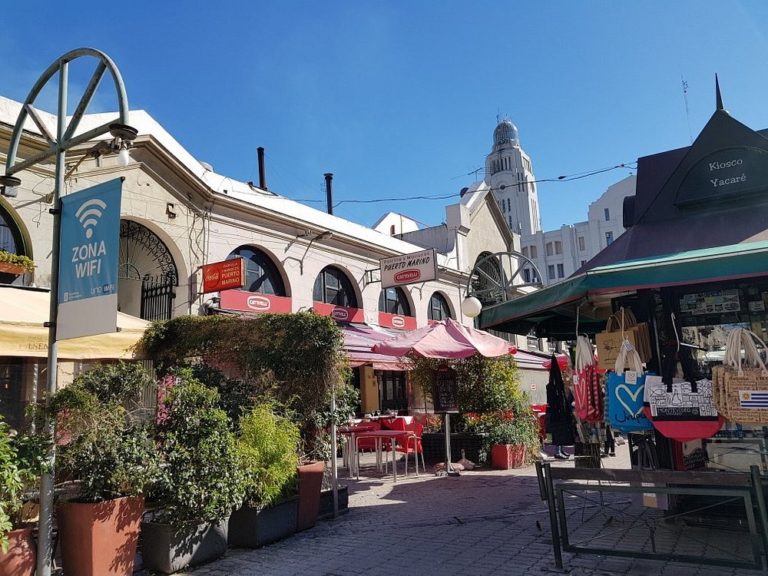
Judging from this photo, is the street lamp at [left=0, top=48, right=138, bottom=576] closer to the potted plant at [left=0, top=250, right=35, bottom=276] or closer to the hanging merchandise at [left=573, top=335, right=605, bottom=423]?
the potted plant at [left=0, top=250, right=35, bottom=276]

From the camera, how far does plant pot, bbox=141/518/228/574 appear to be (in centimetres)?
507

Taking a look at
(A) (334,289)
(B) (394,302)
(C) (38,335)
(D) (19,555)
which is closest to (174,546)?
(D) (19,555)

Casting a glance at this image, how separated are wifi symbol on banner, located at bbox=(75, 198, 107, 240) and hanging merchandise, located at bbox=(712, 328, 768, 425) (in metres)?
5.13

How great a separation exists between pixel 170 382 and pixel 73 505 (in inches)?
68.8

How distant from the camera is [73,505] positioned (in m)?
4.66

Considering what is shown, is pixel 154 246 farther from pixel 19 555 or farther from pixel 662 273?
pixel 662 273

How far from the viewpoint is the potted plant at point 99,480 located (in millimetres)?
4609

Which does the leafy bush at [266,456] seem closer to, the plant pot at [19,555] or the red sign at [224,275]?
the plant pot at [19,555]

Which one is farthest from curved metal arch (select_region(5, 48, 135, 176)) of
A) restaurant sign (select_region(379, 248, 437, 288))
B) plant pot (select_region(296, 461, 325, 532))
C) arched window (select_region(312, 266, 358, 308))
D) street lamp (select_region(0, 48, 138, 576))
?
restaurant sign (select_region(379, 248, 437, 288))

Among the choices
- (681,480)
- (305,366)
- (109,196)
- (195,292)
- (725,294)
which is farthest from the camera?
(195,292)

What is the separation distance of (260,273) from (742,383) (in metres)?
13.4

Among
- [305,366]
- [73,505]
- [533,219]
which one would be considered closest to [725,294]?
[305,366]

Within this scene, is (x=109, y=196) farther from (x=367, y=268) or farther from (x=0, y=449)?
(x=367, y=268)

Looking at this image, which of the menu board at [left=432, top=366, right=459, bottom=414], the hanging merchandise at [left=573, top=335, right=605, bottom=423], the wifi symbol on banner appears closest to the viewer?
the wifi symbol on banner
